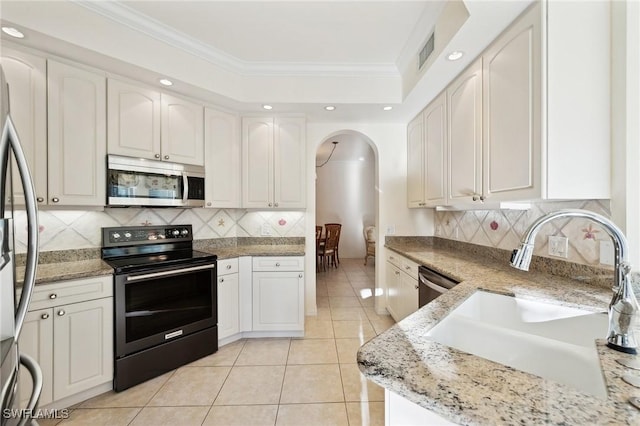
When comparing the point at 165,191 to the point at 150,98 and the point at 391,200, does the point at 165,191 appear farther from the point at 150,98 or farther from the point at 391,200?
the point at 391,200

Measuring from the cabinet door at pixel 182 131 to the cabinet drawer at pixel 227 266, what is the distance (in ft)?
3.28

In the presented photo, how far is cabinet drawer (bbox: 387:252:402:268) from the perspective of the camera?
8.86ft

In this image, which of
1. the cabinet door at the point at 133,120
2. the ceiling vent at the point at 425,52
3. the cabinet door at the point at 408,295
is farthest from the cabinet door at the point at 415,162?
the cabinet door at the point at 133,120

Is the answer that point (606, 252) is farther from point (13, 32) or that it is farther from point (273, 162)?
point (13, 32)

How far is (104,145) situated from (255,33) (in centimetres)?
149

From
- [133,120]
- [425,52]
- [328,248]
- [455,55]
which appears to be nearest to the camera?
[455,55]

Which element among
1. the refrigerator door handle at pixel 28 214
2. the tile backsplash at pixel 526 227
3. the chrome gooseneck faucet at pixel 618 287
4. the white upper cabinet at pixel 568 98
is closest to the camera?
the chrome gooseneck faucet at pixel 618 287

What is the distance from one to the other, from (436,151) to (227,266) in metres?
2.26

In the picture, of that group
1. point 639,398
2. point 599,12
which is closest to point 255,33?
point 599,12

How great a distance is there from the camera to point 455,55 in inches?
68.6

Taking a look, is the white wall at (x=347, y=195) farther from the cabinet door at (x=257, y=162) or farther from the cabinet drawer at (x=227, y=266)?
the cabinet drawer at (x=227, y=266)

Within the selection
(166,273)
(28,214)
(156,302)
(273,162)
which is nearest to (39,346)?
(156,302)

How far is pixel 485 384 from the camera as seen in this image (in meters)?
0.52

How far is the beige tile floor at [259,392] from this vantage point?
5.31 feet
